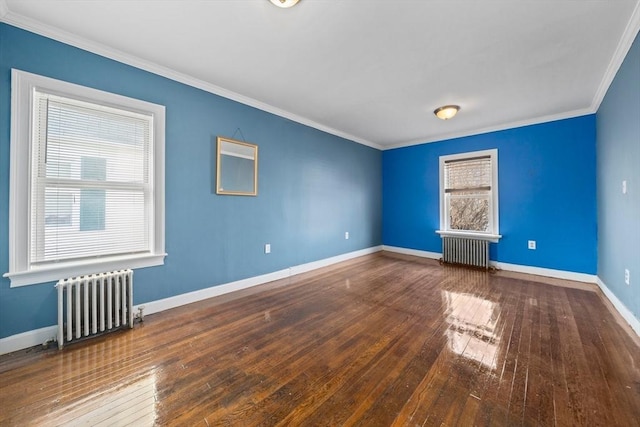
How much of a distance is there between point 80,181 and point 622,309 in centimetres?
541

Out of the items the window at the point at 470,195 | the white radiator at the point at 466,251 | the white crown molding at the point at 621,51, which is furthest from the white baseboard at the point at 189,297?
the white crown molding at the point at 621,51

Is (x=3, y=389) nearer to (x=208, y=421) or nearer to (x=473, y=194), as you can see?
(x=208, y=421)

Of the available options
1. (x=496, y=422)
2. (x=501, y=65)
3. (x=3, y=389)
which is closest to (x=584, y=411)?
(x=496, y=422)

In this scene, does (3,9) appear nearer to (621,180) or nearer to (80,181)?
(80,181)

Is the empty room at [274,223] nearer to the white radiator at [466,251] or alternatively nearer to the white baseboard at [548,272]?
the white baseboard at [548,272]

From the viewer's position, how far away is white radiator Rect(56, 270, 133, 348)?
6.95 ft

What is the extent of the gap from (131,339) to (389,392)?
2138 millimetres

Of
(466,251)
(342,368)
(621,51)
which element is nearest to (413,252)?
(466,251)

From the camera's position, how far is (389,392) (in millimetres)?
1576

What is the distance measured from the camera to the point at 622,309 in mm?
2637

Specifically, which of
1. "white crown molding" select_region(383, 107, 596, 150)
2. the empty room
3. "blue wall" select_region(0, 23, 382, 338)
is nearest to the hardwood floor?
the empty room

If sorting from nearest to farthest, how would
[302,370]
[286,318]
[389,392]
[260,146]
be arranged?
[389,392]
[302,370]
[286,318]
[260,146]

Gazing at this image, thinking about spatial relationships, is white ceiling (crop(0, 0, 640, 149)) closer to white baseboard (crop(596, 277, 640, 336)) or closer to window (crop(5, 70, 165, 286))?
window (crop(5, 70, 165, 286))

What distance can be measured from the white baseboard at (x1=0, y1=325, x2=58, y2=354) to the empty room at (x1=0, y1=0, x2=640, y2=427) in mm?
16
